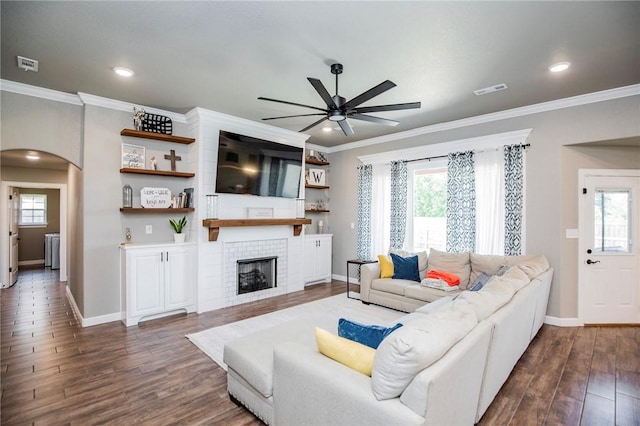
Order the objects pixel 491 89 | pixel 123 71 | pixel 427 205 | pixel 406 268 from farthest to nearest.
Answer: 1. pixel 427 205
2. pixel 406 268
3. pixel 491 89
4. pixel 123 71

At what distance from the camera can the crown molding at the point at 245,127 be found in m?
4.71

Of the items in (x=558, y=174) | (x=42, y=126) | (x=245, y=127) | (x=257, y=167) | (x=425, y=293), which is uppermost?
(x=245, y=127)

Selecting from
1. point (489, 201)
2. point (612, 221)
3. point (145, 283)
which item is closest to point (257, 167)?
point (145, 283)

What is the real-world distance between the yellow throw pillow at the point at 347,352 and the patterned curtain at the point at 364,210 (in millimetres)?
4478

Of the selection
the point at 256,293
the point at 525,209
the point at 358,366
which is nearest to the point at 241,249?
the point at 256,293

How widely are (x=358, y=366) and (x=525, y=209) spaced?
3917 millimetres

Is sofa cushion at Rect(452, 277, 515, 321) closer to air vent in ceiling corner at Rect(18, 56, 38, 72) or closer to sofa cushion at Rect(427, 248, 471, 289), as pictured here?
sofa cushion at Rect(427, 248, 471, 289)

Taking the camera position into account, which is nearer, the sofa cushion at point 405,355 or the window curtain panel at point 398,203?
the sofa cushion at point 405,355

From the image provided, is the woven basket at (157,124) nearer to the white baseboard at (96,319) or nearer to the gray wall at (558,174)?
the white baseboard at (96,319)

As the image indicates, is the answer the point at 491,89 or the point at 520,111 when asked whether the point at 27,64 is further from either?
the point at 520,111

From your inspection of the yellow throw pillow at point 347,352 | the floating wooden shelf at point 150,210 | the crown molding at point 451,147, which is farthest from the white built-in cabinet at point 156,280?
the crown molding at point 451,147

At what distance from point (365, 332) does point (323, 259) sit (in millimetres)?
4623

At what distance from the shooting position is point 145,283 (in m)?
4.23

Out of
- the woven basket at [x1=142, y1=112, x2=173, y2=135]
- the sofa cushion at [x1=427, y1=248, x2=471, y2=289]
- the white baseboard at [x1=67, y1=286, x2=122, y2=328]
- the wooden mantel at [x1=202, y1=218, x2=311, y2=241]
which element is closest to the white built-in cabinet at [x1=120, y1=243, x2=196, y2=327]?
the white baseboard at [x1=67, y1=286, x2=122, y2=328]
